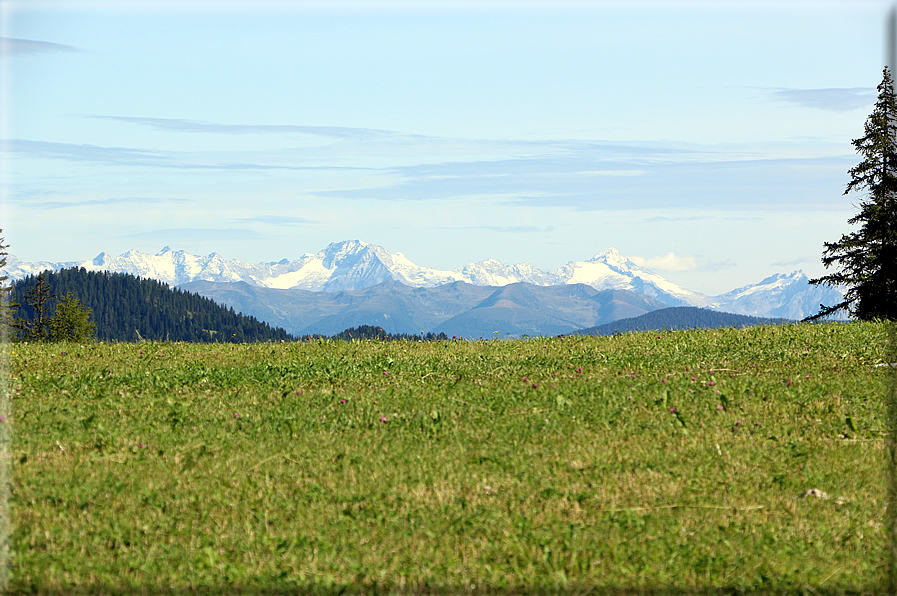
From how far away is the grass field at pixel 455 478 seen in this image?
24.1ft

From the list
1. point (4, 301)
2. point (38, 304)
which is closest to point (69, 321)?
point (38, 304)

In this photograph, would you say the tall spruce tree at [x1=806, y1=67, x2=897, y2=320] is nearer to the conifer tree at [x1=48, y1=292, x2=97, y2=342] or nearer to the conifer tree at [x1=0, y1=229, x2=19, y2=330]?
the conifer tree at [x1=0, y1=229, x2=19, y2=330]

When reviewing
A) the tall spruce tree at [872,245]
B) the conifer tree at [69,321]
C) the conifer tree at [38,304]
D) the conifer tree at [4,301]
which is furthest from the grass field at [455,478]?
the conifer tree at [69,321]

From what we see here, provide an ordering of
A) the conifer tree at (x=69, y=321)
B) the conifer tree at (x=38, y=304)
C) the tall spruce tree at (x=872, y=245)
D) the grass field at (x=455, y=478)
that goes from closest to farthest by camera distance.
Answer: the grass field at (x=455, y=478)
the tall spruce tree at (x=872, y=245)
the conifer tree at (x=38, y=304)
the conifer tree at (x=69, y=321)

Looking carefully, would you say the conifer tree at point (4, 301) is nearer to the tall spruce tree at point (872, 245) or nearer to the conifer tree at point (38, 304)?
the conifer tree at point (38, 304)

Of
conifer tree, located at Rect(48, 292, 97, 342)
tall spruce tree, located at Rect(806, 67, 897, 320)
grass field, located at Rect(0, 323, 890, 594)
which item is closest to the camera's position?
grass field, located at Rect(0, 323, 890, 594)

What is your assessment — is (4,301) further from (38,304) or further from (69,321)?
(69,321)

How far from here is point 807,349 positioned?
56.6ft

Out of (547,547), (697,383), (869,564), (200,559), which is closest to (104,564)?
(200,559)

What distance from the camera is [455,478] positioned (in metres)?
9.50

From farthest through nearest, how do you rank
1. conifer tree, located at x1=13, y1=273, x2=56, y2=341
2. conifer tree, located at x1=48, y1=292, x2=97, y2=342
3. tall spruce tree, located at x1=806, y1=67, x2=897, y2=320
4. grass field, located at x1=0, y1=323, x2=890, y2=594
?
1. conifer tree, located at x1=48, y1=292, x2=97, y2=342
2. conifer tree, located at x1=13, y1=273, x2=56, y2=341
3. tall spruce tree, located at x1=806, y1=67, x2=897, y2=320
4. grass field, located at x1=0, y1=323, x2=890, y2=594

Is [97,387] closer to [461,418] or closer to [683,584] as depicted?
[461,418]

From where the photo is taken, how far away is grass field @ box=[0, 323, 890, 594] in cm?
735

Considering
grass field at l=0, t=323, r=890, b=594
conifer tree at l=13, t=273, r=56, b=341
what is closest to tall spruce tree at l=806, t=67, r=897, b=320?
grass field at l=0, t=323, r=890, b=594
